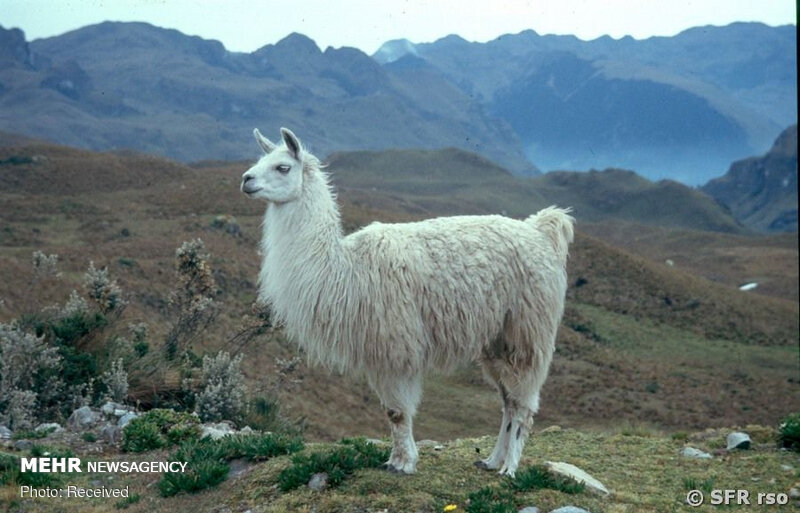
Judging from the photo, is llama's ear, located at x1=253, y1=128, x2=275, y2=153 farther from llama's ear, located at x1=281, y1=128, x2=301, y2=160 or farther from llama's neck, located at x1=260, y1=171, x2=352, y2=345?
llama's neck, located at x1=260, y1=171, x2=352, y2=345

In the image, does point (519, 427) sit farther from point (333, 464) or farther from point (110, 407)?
point (110, 407)

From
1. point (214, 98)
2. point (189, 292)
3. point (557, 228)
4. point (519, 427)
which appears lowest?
point (519, 427)

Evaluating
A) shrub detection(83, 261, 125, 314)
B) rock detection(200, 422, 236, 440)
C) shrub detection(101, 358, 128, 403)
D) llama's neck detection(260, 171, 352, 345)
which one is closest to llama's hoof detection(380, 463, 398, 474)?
llama's neck detection(260, 171, 352, 345)

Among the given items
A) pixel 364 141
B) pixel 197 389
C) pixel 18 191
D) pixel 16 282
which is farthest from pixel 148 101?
pixel 197 389

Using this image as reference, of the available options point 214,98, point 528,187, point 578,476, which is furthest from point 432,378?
point 214,98

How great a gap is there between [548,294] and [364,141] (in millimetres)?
132780

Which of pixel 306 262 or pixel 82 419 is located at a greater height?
pixel 306 262

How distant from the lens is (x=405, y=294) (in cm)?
684

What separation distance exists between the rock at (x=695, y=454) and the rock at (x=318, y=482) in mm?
4942

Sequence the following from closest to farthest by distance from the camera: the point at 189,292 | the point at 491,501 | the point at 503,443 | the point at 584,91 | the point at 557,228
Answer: the point at 491,501
the point at 503,443
the point at 557,228
the point at 189,292
the point at 584,91

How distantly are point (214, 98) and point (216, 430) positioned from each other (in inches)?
4908

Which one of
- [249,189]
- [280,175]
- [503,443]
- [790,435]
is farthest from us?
[790,435]

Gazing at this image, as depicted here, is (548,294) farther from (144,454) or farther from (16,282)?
(16,282)

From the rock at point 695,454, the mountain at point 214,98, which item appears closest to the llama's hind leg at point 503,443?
the rock at point 695,454
